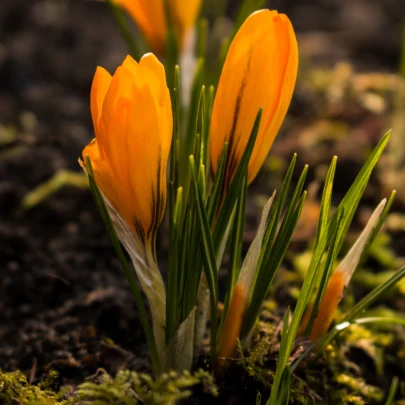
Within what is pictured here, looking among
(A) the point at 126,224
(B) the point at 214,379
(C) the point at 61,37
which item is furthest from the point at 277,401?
(C) the point at 61,37

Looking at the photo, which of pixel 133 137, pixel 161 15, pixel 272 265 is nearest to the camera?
pixel 133 137

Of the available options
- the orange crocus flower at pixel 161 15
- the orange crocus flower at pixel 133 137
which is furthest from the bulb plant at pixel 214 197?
the orange crocus flower at pixel 161 15

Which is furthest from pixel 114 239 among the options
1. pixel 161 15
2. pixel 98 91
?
pixel 161 15

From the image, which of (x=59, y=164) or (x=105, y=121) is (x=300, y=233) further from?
(x=105, y=121)

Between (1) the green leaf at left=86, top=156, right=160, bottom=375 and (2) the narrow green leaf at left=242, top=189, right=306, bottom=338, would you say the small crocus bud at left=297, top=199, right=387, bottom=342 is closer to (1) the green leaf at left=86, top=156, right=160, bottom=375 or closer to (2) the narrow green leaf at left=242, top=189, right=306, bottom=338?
(2) the narrow green leaf at left=242, top=189, right=306, bottom=338

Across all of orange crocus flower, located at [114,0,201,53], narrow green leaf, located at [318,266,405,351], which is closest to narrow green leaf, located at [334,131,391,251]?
narrow green leaf, located at [318,266,405,351]

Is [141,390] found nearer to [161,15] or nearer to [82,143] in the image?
[161,15]
